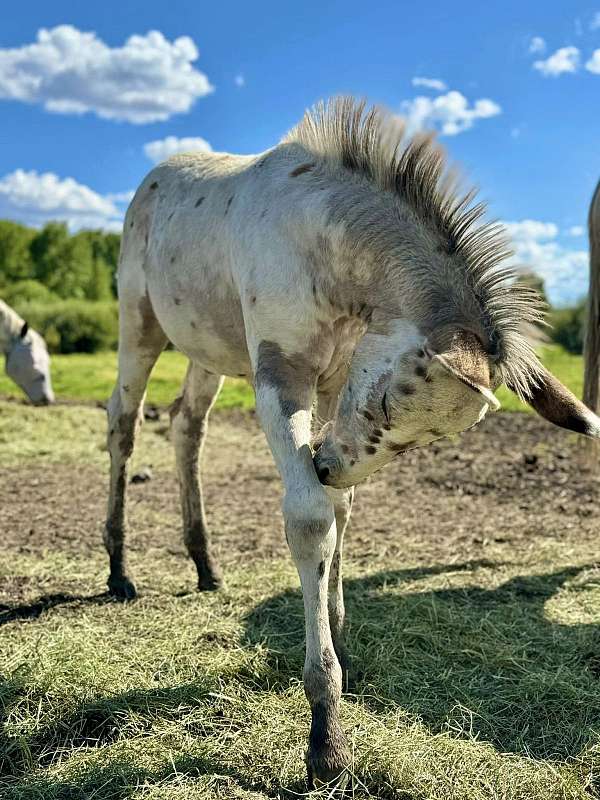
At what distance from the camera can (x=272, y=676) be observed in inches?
135

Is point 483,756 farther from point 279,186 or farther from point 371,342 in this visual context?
point 279,186

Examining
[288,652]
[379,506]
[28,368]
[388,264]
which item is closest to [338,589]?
[288,652]

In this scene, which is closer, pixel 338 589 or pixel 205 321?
pixel 338 589

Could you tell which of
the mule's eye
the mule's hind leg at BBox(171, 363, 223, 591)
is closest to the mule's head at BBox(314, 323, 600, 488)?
the mule's eye

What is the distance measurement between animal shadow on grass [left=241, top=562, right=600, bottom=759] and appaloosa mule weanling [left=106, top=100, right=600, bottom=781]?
1.16 ft

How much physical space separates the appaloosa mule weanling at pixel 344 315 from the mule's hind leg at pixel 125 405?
0.98m

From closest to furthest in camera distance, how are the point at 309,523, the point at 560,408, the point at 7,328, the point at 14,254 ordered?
the point at 560,408 < the point at 309,523 < the point at 7,328 < the point at 14,254

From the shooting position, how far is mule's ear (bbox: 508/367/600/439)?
250cm

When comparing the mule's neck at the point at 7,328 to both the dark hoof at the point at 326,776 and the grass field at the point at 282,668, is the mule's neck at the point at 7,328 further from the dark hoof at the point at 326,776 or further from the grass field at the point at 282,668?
the dark hoof at the point at 326,776

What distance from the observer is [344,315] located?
290 cm

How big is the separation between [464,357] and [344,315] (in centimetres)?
77

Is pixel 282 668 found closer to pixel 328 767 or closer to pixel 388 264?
pixel 328 767

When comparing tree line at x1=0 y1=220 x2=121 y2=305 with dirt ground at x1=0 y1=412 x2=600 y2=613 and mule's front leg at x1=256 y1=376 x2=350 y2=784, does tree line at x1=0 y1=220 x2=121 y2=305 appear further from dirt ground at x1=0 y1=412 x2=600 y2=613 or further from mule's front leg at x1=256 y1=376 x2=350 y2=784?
mule's front leg at x1=256 y1=376 x2=350 y2=784

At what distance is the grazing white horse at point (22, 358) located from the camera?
10930 mm
